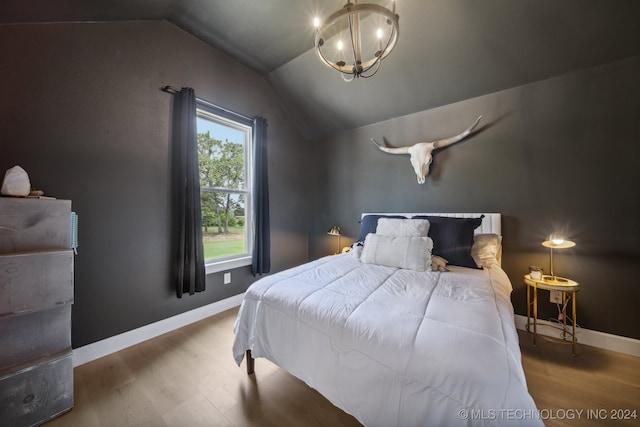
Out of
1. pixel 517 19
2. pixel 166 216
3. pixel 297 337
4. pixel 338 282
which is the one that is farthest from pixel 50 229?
pixel 517 19

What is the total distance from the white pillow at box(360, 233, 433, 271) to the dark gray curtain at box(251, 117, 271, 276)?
1.42 meters

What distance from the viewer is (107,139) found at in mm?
1845

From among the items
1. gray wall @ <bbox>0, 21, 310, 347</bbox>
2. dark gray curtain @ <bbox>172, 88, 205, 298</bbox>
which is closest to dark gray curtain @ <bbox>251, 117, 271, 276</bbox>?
gray wall @ <bbox>0, 21, 310, 347</bbox>

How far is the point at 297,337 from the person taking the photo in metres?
1.26

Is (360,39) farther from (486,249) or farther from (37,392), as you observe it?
(37,392)

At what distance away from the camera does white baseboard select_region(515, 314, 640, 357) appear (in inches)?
71.2

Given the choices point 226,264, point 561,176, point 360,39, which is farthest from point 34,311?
point 561,176

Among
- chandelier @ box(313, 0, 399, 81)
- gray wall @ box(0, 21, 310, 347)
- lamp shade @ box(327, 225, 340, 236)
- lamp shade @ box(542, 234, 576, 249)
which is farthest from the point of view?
lamp shade @ box(327, 225, 340, 236)

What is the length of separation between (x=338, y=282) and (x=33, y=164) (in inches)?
88.7

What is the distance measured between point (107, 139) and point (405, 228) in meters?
2.74

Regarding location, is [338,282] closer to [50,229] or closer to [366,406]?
[366,406]

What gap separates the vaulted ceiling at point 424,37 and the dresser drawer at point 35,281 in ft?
5.06

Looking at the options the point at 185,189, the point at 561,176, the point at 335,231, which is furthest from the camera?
the point at 335,231

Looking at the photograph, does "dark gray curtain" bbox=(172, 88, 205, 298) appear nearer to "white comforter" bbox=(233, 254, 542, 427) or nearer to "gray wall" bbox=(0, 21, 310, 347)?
"gray wall" bbox=(0, 21, 310, 347)
